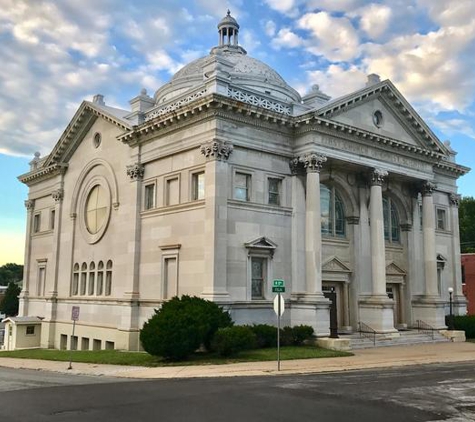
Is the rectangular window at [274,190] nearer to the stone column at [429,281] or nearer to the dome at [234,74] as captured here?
the dome at [234,74]

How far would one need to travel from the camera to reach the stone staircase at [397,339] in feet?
93.5

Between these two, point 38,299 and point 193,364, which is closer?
point 193,364

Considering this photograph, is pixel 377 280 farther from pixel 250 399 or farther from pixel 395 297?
pixel 250 399

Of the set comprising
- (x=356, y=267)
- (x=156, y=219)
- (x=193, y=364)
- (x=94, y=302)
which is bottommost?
(x=193, y=364)

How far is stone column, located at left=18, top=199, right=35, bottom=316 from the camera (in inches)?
1727

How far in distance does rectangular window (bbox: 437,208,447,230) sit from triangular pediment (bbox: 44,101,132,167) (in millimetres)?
23753

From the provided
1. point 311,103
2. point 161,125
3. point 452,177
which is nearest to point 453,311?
point 452,177

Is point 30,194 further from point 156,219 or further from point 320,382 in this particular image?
point 320,382

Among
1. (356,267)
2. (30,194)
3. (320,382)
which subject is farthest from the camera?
(30,194)

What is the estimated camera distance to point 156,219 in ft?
100

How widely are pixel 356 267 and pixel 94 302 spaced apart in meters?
16.3

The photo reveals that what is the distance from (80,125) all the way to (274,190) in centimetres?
1633

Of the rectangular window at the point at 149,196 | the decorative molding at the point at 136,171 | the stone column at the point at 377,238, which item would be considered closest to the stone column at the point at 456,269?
the stone column at the point at 377,238

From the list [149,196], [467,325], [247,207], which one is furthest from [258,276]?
[467,325]
